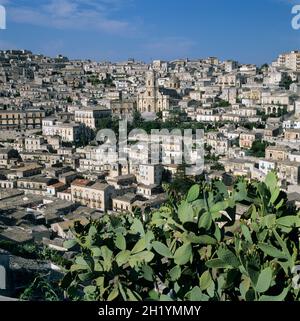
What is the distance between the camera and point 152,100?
26.8m

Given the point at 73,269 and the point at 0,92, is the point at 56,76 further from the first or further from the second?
the point at 73,269

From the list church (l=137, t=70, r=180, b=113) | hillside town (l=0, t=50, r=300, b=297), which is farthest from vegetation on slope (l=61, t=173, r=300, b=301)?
church (l=137, t=70, r=180, b=113)

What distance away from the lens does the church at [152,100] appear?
87.9 ft

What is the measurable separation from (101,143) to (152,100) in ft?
26.4

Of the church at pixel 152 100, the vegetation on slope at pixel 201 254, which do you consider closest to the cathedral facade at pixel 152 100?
the church at pixel 152 100

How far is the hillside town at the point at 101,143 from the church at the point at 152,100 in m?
0.05

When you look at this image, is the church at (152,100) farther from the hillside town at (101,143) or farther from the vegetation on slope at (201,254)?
the vegetation on slope at (201,254)

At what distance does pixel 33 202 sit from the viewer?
441 inches

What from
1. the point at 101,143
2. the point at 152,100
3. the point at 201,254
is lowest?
the point at 101,143

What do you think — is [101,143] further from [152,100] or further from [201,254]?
[201,254]

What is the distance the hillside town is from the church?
51 millimetres

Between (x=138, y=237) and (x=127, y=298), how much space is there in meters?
0.34

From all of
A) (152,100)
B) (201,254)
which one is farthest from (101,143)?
(201,254)
